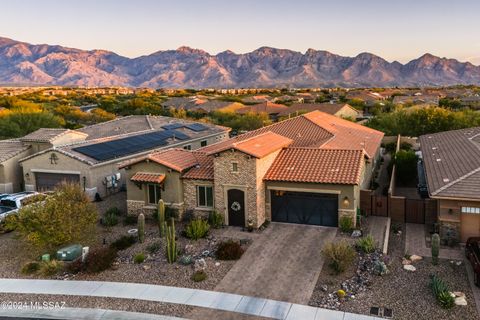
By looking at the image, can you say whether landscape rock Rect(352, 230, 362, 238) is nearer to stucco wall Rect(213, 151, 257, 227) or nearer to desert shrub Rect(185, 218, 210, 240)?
stucco wall Rect(213, 151, 257, 227)

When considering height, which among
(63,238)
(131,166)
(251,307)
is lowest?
(251,307)

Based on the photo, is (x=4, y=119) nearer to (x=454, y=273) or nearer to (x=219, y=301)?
(x=219, y=301)

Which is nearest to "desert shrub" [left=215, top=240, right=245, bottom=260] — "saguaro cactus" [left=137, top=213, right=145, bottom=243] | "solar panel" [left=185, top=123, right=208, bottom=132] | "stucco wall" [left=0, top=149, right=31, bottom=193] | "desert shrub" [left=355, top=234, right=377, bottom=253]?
"saguaro cactus" [left=137, top=213, right=145, bottom=243]

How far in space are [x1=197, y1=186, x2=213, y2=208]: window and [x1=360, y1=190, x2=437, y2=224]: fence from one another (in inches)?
357

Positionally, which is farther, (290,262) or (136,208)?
(136,208)

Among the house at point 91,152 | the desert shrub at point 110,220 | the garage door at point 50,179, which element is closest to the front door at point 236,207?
the desert shrub at point 110,220

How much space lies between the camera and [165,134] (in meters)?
43.9

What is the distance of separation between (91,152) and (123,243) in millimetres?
13025

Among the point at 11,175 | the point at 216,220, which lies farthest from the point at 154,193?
the point at 11,175

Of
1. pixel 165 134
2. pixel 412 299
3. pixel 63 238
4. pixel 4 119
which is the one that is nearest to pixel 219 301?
pixel 412 299

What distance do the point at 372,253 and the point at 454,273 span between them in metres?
3.55

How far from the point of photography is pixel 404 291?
56.0ft

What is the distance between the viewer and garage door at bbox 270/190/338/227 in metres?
24.8

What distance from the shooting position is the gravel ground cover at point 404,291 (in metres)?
15.6
